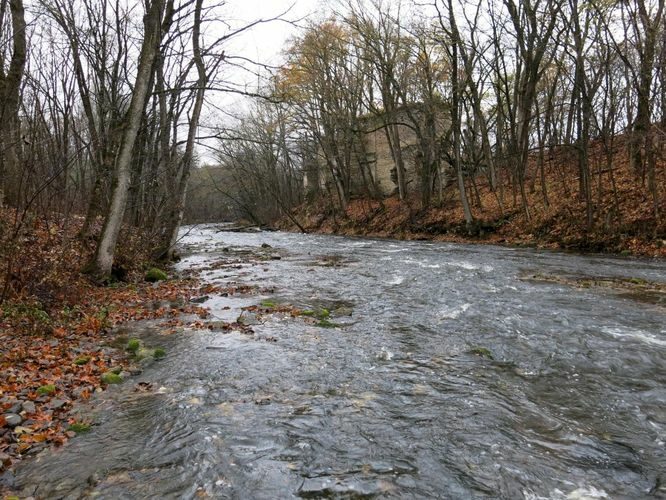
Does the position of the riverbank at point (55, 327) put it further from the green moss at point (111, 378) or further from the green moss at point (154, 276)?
the green moss at point (154, 276)

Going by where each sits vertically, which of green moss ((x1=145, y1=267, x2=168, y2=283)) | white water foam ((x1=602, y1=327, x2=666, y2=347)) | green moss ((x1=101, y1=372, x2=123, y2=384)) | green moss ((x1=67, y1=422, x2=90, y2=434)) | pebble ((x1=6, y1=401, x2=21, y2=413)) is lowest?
white water foam ((x1=602, y1=327, x2=666, y2=347))

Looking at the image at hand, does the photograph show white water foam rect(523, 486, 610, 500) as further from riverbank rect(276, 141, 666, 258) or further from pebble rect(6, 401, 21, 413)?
riverbank rect(276, 141, 666, 258)

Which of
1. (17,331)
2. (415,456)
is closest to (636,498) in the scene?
(415,456)

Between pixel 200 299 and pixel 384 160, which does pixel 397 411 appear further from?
pixel 384 160

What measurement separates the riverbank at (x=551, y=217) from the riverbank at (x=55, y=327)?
13.2 m

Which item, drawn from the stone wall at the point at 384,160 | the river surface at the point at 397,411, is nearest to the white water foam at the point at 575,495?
the river surface at the point at 397,411

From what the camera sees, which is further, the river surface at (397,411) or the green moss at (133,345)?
the green moss at (133,345)

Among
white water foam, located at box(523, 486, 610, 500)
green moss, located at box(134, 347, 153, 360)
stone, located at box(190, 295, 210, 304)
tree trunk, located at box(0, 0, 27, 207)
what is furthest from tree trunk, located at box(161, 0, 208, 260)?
white water foam, located at box(523, 486, 610, 500)

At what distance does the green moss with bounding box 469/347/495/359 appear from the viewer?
5684 millimetres

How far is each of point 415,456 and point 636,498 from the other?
1.50m

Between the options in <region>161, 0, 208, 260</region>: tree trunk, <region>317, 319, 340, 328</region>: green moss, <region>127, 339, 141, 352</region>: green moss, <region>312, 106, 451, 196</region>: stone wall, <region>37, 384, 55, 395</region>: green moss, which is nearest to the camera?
<region>37, 384, 55, 395</region>: green moss

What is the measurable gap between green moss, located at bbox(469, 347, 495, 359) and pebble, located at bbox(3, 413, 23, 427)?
5.02 metres

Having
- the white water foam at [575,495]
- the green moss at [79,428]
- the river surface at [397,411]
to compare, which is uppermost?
the green moss at [79,428]

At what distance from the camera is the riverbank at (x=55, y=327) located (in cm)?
389
